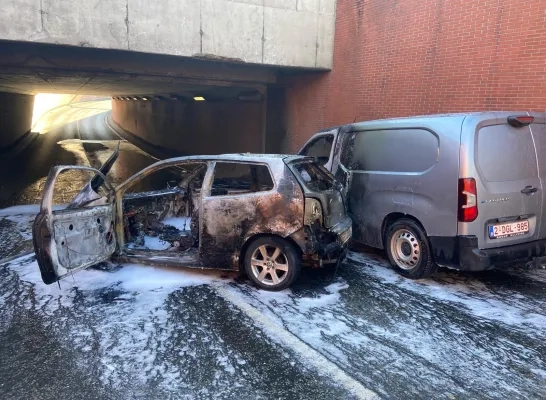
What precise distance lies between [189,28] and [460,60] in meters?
5.57

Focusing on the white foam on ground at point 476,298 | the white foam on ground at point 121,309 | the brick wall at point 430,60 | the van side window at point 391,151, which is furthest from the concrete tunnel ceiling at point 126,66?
the white foam on ground at point 476,298

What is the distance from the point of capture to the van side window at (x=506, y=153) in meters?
4.37

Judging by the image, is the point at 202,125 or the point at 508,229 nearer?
the point at 508,229

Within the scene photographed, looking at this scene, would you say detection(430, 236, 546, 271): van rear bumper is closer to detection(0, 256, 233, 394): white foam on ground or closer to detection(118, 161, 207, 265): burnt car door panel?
detection(0, 256, 233, 394): white foam on ground

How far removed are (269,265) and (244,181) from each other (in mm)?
1362

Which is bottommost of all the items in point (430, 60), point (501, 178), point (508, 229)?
point (508, 229)

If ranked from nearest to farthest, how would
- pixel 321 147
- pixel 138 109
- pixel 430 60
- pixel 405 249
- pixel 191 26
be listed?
pixel 405 249, pixel 321 147, pixel 430 60, pixel 191 26, pixel 138 109

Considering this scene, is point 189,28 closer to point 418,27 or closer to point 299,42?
point 299,42

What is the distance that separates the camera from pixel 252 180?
5066 mm

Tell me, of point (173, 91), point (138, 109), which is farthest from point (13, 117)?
point (173, 91)

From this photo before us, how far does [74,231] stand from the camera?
437cm

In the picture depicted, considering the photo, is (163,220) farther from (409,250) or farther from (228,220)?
(409,250)

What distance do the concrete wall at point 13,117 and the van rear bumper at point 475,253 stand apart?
20.7m

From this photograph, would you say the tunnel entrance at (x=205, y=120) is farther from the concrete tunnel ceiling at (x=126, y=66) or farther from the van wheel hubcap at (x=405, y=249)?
the van wheel hubcap at (x=405, y=249)
